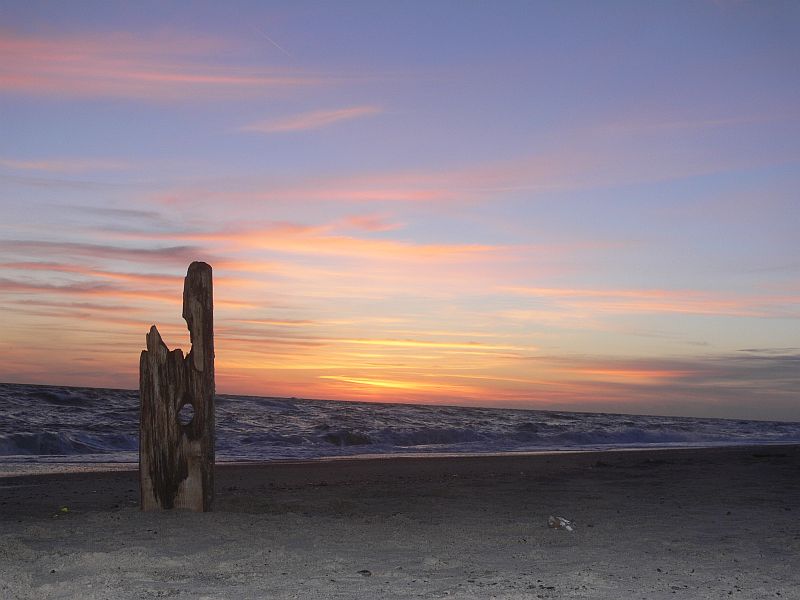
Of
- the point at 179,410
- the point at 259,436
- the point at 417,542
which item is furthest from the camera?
the point at 259,436

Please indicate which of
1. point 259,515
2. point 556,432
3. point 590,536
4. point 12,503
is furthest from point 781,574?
point 556,432

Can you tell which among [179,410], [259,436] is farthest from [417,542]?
[259,436]

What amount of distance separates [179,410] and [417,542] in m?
2.77

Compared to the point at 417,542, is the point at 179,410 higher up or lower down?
higher up

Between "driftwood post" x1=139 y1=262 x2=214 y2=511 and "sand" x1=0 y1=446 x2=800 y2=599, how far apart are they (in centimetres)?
33

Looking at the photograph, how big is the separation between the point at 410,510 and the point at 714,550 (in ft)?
11.2

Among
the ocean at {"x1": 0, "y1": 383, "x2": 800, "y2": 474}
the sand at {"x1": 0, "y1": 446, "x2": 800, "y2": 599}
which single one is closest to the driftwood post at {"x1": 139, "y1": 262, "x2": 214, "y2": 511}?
the sand at {"x1": 0, "y1": 446, "x2": 800, "y2": 599}

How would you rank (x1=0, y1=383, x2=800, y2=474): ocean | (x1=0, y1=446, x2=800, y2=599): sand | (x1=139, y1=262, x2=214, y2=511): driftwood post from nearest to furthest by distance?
(x1=0, y1=446, x2=800, y2=599): sand, (x1=139, y1=262, x2=214, y2=511): driftwood post, (x1=0, y1=383, x2=800, y2=474): ocean

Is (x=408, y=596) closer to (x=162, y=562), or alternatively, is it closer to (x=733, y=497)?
(x=162, y=562)

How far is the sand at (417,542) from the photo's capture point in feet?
15.7

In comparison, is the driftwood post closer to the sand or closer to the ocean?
the sand

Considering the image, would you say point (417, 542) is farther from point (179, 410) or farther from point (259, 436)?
point (259, 436)

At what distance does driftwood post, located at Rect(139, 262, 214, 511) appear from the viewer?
760cm

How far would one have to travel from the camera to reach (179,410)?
760cm
